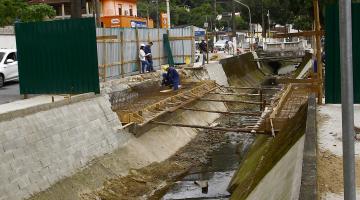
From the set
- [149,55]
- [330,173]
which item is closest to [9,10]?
[149,55]

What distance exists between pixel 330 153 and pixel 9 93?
14.3 meters

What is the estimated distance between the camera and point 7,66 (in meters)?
22.2

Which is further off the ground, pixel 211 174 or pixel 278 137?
pixel 278 137

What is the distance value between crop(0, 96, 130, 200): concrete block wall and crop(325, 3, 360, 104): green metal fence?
614cm

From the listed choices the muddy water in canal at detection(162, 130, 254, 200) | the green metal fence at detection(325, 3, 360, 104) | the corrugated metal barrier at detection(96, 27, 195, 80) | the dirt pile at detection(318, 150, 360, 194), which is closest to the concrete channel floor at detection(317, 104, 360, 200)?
the dirt pile at detection(318, 150, 360, 194)

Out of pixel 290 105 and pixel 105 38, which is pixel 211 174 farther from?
pixel 105 38

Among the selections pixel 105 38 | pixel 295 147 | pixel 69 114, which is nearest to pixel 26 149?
pixel 69 114

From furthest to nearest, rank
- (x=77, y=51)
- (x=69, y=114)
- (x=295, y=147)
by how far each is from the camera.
Result: (x=77, y=51)
(x=69, y=114)
(x=295, y=147)

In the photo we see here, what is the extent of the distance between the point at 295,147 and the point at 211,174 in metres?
6.09

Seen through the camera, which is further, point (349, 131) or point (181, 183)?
point (181, 183)

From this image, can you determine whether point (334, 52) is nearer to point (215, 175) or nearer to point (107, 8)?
point (215, 175)

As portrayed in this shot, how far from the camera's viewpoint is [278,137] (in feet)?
39.9

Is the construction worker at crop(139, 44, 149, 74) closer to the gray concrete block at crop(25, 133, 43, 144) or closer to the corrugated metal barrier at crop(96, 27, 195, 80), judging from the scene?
the corrugated metal barrier at crop(96, 27, 195, 80)

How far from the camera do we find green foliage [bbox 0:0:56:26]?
32.2 m
